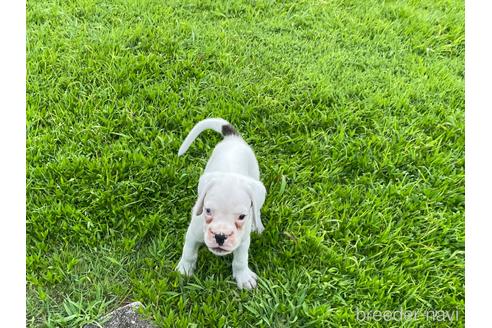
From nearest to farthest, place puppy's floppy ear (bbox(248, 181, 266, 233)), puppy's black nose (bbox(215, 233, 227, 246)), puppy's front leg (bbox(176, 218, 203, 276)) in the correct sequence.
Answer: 1. puppy's black nose (bbox(215, 233, 227, 246))
2. puppy's floppy ear (bbox(248, 181, 266, 233))
3. puppy's front leg (bbox(176, 218, 203, 276))

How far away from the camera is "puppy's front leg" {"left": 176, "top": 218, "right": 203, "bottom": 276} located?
2535 mm

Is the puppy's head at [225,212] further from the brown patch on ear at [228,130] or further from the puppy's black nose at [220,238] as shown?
the brown patch on ear at [228,130]

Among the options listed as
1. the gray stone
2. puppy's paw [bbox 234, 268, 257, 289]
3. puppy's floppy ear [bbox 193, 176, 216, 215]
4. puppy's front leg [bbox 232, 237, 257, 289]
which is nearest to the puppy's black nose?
puppy's floppy ear [bbox 193, 176, 216, 215]

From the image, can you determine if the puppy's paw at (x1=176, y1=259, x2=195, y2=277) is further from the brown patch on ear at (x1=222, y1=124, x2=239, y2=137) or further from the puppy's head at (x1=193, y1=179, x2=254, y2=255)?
the brown patch on ear at (x1=222, y1=124, x2=239, y2=137)

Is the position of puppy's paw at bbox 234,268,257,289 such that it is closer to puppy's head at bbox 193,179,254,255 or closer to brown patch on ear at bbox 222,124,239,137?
puppy's head at bbox 193,179,254,255

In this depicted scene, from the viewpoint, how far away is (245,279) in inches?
105

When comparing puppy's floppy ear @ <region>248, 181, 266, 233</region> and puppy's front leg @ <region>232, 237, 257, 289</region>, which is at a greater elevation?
puppy's floppy ear @ <region>248, 181, 266, 233</region>

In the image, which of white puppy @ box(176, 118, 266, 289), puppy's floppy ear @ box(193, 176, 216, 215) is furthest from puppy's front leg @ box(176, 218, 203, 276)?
puppy's floppy ear @ box(193, 176, 216, 215)

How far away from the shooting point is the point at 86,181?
10.2ft

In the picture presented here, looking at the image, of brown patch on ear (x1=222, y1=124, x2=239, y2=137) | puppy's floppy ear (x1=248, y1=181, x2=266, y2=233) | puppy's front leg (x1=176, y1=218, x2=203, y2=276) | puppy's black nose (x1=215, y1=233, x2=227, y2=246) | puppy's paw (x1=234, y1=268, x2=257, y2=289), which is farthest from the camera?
brown patch on ear (x1=222, y1=124, x2=239, y2=137)

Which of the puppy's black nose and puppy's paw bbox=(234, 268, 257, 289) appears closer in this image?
the puppy's black nose

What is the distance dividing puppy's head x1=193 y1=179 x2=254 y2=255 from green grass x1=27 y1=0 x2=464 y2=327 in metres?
0.56

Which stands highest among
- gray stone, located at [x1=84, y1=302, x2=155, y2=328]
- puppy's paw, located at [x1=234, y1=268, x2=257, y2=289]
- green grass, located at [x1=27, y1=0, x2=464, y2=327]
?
green grass, located at [x1=27, y1=0, x2=464, y2=327]

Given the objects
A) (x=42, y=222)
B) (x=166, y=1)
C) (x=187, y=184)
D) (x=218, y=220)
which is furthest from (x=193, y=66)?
(x=218, y=220)
